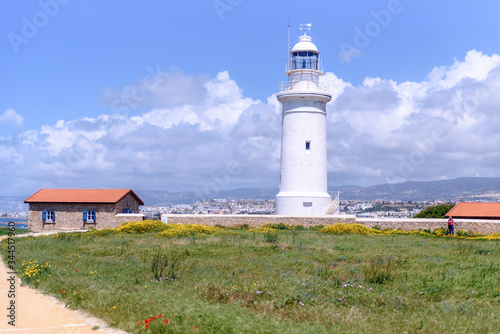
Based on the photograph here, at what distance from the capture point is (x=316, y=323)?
883 centimetres

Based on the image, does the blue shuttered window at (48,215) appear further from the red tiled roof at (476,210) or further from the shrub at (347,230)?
the red tiled roof at (476,210)

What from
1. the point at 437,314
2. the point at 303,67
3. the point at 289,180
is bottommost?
the point at 437,314

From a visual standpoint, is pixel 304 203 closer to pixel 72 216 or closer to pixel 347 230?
pixel 347 230

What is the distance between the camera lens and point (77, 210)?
33.6 m

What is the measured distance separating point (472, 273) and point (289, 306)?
645 centimetres

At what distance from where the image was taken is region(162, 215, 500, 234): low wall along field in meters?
29.3

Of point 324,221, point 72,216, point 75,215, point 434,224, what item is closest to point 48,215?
point 72,216

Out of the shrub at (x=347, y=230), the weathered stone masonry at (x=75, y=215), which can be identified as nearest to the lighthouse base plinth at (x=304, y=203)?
the shrub at (x=347, y=230)

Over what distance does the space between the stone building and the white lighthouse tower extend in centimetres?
1037

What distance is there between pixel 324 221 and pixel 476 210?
10913 mm

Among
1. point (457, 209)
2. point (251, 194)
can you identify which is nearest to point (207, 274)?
point (457, 209)

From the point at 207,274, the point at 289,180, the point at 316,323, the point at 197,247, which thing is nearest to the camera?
the point at 316,323

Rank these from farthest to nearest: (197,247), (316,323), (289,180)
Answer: (289,180), (197,247), (316,323)

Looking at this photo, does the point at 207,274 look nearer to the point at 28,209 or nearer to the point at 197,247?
the point at 197,247
